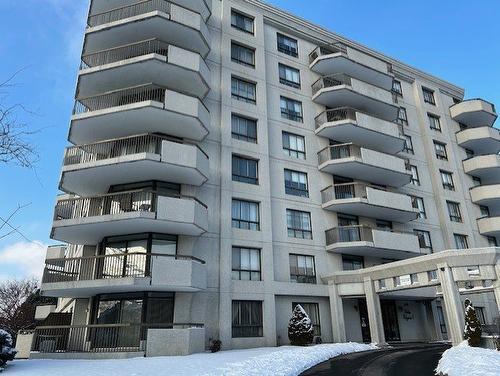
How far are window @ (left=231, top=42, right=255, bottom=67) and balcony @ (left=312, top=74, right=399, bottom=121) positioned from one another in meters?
5.65

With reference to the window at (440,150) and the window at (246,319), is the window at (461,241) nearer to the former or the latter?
the window at (440,150)

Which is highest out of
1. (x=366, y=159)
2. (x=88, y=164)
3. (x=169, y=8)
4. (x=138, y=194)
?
(x=169, y=8)

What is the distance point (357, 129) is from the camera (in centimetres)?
2950

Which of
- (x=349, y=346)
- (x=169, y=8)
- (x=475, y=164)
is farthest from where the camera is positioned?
(x=475, y=164)

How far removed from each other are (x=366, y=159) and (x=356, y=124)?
2823 millimetres

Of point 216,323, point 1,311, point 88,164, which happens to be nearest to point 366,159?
point 216,323

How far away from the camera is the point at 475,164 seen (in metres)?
36.9

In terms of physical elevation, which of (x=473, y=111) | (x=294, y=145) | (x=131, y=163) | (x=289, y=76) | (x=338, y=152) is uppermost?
(x=473, y=111)

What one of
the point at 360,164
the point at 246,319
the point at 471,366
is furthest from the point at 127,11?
the point at 471,366

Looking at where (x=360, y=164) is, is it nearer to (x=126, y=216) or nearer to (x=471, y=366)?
(x=126, y=216)

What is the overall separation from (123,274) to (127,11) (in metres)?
16.9

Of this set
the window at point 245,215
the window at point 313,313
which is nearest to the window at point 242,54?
the window at point 245,215

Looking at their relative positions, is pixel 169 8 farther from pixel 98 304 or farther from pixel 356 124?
pixel 98 304

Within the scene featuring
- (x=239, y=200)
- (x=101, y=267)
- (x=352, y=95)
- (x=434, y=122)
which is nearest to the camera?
(x=101, y=267)
